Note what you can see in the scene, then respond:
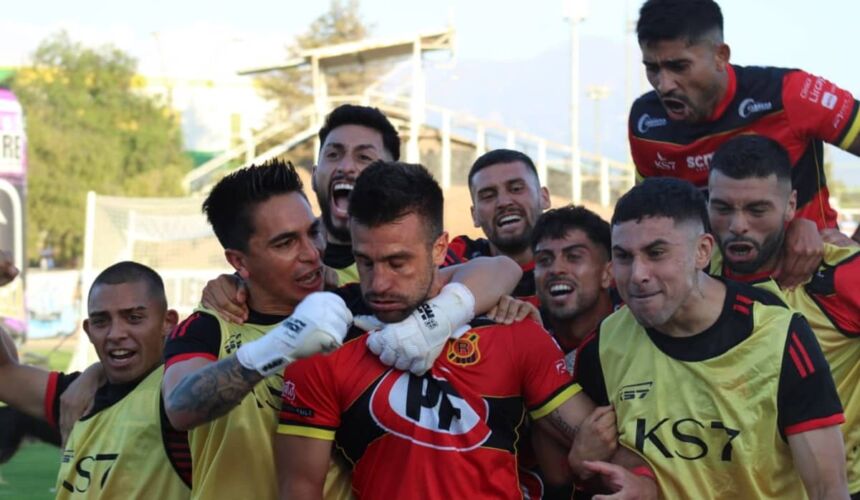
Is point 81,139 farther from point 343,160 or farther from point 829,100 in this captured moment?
point 829,100

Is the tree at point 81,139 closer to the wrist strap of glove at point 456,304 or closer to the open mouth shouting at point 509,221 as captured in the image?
the open mouth shouting at point 509,221

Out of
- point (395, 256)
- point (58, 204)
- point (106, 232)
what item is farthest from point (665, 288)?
point (58, 204)

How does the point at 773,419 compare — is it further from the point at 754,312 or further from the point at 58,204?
the point at 58,204

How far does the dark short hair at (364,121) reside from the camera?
625 centimetres

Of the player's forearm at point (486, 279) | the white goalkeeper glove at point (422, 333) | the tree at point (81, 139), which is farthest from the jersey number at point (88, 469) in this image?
the tree at point (81, 139)

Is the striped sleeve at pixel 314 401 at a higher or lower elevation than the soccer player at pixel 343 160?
lower

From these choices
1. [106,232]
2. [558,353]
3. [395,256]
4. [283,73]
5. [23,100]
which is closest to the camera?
[395,256]

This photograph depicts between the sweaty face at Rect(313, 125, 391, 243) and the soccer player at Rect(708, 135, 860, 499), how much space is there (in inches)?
68.4

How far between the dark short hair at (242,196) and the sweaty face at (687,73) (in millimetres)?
1824

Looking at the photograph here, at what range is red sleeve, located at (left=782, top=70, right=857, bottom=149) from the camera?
225 inches

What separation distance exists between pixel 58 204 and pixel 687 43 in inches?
1705

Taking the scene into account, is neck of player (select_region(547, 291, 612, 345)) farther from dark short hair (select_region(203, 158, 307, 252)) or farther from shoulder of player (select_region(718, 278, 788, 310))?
dark short hair (select_region(203, 158, 307, 252))

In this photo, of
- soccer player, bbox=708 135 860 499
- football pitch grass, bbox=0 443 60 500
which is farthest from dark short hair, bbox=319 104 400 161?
football pitch grass, bbox=0 443 60 500

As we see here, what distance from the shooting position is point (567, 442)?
4.46 m
